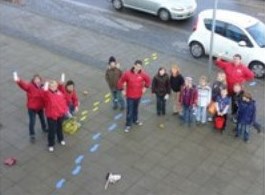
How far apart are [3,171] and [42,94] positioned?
5.99 feet

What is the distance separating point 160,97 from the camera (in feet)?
37.6

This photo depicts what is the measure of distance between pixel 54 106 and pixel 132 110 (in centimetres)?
208

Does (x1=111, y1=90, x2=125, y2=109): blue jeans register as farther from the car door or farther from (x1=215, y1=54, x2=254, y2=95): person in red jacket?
the car door

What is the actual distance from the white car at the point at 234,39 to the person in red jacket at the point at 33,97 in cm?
629

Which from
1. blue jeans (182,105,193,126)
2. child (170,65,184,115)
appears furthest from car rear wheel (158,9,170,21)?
blue jeans (182,105,193,126)

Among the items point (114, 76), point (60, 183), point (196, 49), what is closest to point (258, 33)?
point (196, 49)

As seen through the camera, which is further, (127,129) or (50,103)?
(127,129)

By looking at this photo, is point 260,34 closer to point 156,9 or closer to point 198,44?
point 198,44

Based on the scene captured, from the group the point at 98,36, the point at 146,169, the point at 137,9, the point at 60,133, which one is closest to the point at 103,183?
→ the point at 146,169

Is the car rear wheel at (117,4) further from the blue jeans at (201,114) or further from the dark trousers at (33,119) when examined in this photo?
the dark trousers at (33,119)

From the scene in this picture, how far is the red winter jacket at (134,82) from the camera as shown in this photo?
10742 millimetres

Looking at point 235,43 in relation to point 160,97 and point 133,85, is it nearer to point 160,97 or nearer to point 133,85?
point 160,97

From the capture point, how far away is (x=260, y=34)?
1428 cm

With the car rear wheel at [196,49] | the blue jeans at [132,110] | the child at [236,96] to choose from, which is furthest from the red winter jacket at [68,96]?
the car rear wheel at [196,49]
